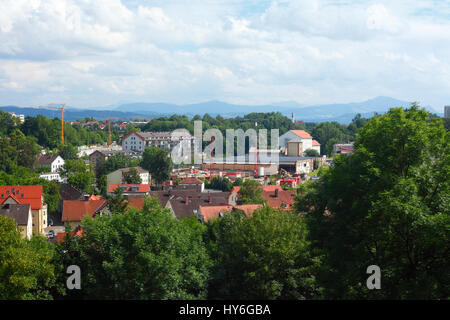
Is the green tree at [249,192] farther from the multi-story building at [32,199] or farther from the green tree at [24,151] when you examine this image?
the green tree at [24,151]

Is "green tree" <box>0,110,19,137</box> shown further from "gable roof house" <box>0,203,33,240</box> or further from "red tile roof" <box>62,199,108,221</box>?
"gable roof house" <box>0,203,33,240</box>

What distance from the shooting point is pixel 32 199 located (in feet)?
84.4

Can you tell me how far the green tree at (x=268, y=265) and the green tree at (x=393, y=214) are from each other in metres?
1.29

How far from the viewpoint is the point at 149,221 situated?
366 inches

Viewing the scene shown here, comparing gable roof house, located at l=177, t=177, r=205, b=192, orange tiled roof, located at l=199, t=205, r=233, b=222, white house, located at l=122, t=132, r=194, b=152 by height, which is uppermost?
white house, located at l=122, t=132, r=194, b=152

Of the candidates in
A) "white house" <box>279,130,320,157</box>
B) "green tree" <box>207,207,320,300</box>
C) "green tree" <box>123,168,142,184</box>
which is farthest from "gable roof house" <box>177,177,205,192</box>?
"white house" <box>279,130,320,157</box>

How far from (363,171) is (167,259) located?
3.53m

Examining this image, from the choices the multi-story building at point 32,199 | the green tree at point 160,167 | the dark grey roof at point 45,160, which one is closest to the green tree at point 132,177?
the green tree at point 160,167

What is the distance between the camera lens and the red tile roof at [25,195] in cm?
2537

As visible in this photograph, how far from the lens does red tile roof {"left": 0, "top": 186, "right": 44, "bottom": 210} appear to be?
83.2 feet

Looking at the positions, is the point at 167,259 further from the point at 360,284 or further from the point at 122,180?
the point at 122,180

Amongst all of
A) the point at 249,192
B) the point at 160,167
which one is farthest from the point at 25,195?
the point at 160,167

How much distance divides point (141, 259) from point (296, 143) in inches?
2500

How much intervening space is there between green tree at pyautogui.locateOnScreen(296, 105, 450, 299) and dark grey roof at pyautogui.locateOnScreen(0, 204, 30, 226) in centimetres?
1703
